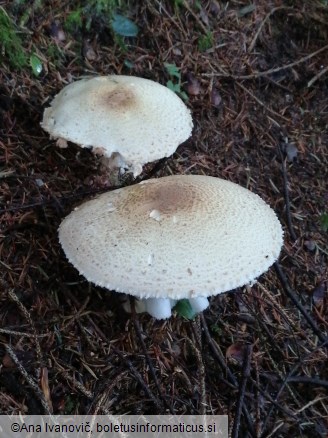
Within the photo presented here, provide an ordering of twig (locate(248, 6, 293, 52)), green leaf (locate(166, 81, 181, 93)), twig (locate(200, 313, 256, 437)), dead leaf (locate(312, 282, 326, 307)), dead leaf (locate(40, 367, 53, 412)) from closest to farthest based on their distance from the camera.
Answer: dead leaf (locate(40, 367, 53, 412)) < twig (locate(200, 313, 256, 437)) < dead leaf (locate(312, 282, 326, 307)) < green leaf (locate(166, 81, 181, 93)) < twig (locate(248, 6, 293, 52))

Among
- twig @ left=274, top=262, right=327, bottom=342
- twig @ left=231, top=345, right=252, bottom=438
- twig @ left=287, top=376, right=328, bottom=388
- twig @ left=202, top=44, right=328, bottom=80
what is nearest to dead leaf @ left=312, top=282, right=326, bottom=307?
twig @ left=274, top=262, right=327, bottom=342

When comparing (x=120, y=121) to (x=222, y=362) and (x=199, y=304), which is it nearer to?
(x=199, y=304)

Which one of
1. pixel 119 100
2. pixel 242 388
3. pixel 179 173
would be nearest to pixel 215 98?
pixel 179 173

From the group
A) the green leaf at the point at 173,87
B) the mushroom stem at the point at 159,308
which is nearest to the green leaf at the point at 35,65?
the green leaf at the point at 173,87

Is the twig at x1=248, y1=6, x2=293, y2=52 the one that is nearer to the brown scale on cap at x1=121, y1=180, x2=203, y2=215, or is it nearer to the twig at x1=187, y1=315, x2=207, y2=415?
the brown scale on cap at x1=121, y1=180, x2=203, y2=215

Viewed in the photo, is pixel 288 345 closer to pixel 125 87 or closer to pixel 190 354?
pixel 190 354

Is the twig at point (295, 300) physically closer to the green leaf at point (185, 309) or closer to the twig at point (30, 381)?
the green leaf at point (185, 309)
